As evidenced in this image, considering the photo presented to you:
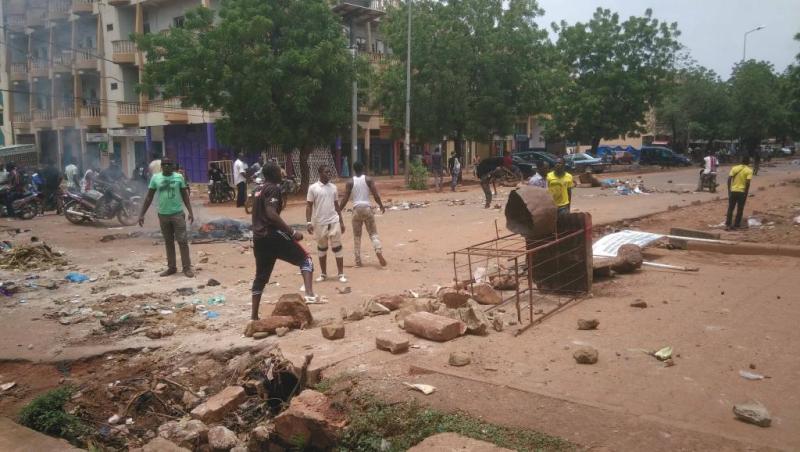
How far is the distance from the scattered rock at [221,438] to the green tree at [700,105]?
147 feet

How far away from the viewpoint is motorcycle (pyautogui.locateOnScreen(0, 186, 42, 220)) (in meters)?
16.1

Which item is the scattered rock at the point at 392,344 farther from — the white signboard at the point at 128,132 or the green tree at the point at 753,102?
the green tree at the point at 753,102

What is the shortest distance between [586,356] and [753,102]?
46045mm

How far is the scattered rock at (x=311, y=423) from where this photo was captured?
3.90m

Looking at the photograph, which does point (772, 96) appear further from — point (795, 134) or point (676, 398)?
point (676, 398)

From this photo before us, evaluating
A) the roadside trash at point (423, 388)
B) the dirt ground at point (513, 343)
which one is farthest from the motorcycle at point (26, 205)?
the roadside trash at point (423, 388)

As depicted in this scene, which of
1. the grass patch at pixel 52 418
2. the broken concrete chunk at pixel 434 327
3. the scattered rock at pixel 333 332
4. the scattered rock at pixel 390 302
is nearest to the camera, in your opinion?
the grass patch at pixel 52 418

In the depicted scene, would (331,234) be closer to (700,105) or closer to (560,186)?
(560,186)

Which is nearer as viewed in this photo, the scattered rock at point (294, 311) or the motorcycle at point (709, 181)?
the scattered rock at point (294, 311)

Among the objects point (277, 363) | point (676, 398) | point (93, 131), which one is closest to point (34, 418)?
point (277, 363)

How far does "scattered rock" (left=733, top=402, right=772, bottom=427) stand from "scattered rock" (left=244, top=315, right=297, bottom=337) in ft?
12.0

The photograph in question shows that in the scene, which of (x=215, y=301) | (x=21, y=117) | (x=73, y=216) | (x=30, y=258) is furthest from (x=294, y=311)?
(x=21, y=117)

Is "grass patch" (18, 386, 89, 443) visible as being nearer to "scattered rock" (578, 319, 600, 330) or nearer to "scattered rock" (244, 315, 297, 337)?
"scattered rock" (244, 315, 297, 337)

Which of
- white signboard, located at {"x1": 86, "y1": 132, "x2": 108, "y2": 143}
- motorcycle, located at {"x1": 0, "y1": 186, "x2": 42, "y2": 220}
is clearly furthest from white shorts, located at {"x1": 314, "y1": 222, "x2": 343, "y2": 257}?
white signboard, located at {"x1": 86, "y1": 132, "x2": 108, "y2": 143}
